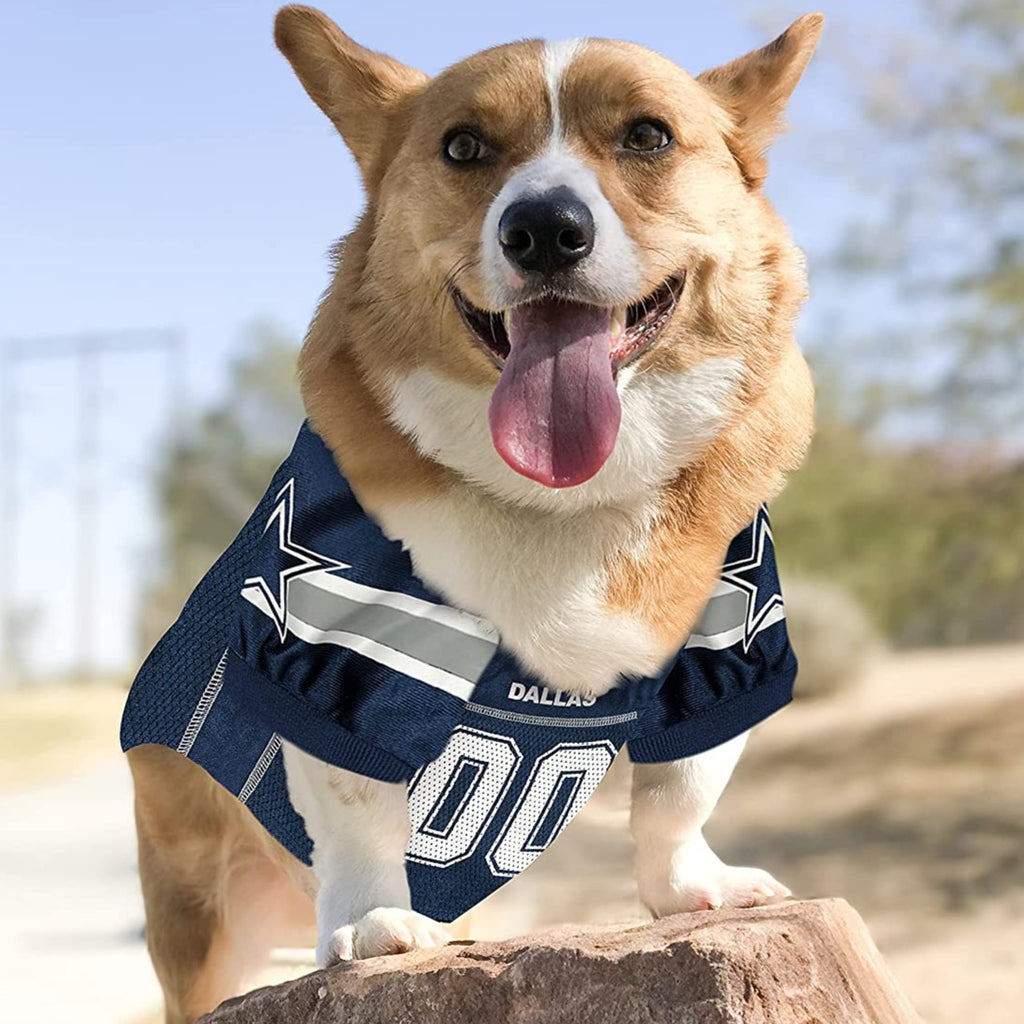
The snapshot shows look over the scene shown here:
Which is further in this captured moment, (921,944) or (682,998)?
(921,944)

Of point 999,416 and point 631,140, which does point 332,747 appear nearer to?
point 631,140

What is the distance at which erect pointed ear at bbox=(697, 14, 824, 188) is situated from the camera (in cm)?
284

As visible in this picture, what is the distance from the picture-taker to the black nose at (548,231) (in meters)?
2.35

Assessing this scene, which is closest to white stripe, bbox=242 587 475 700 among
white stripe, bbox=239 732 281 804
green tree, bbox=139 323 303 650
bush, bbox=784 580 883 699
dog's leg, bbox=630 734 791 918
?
white stripe, bbox=239 732 281 804

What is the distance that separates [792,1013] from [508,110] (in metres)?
1.64

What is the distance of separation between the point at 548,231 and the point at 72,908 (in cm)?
760

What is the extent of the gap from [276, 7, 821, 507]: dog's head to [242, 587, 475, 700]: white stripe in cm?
35

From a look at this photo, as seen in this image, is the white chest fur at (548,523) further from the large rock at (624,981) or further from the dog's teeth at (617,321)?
the large rock at (624,981)

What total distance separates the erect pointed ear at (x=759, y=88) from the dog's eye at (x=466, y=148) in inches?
21.1

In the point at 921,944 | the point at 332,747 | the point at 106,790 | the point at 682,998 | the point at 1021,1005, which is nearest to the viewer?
the point at 682,998

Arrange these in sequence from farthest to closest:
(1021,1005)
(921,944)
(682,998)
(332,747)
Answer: (921,944) < (1021,1005) < (332,747) < (682,998)

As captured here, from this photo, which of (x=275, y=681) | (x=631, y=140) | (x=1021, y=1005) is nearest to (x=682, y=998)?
(x=275, y=681)

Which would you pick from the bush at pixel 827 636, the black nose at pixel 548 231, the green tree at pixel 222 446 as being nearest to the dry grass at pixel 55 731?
the green tree at pixel 222 446

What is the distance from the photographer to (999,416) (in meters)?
10.6
